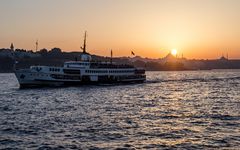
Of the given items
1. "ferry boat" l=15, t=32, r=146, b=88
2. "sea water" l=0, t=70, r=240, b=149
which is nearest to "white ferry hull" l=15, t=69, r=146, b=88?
"ferry boat" l=15, t=32, r=146, b=88

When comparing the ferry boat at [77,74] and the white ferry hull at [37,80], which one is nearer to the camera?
the white ferry hull at [37,80]

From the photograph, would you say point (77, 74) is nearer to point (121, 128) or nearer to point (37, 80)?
point (37, 80)

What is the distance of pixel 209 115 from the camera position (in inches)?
2072

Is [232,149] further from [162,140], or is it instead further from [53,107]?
[53,107]

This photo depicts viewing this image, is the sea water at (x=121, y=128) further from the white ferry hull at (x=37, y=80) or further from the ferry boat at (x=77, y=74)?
the ferry boat at (x=77, y=74)

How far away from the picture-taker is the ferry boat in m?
113

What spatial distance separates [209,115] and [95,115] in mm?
13169

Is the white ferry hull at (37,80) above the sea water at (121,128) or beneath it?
above

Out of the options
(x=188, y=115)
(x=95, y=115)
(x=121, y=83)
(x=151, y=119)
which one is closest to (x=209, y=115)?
(x=188, y=115)

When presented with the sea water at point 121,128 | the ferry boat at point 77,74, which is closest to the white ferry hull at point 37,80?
the ferry boat at point 77,74

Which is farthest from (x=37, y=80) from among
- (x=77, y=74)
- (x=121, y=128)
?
(x=121, y=128)

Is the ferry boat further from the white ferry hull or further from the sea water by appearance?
the sea water

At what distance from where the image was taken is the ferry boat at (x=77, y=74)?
112938 mm

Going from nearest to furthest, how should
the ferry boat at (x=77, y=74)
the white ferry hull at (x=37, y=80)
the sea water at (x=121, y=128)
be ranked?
the sea water at (x=121, y=128) → the white ferry hull at (x=37, y=80) → the ferry boat at (x=77, y=74)
